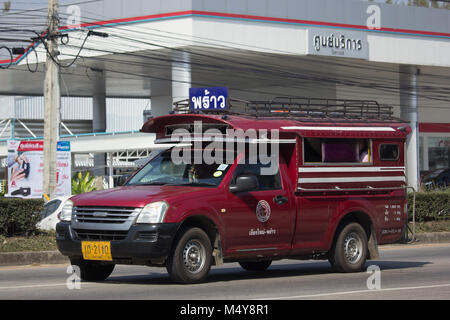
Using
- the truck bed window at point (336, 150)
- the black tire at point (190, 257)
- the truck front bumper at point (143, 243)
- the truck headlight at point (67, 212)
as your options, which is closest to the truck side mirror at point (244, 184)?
the black tire at point (190, 257)

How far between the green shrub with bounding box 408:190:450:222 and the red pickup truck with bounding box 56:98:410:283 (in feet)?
30.7

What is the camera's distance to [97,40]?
3894 centimetres

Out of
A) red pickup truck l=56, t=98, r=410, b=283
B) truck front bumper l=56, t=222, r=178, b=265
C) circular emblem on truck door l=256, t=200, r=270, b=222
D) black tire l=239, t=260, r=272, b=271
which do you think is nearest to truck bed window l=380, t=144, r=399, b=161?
red pickup truck l=56, t=98, r=410, b=283

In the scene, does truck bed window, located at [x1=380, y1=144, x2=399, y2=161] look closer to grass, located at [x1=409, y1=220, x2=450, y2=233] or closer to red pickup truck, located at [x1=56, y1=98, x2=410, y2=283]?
red pickup truck, located at [x1=56, y1=98, x2=410, y2=283]

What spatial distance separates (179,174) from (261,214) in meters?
1.31

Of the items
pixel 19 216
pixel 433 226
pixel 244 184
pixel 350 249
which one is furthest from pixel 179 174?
pixel 433 226

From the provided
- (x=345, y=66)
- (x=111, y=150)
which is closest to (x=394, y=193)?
(x=345, y=66)

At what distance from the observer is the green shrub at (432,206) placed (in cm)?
2383

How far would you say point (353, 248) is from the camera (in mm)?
13828

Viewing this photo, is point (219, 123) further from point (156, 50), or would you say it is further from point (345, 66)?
point (345, 66)

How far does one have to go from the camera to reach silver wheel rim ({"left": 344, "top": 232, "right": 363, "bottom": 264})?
13.7m

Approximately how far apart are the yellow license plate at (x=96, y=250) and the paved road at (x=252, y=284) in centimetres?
40

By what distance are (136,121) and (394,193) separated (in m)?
62.1
